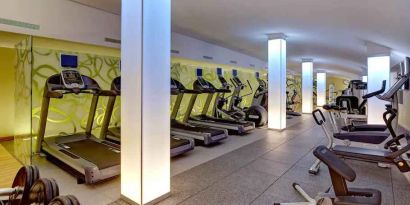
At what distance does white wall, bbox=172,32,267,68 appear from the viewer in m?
6.73

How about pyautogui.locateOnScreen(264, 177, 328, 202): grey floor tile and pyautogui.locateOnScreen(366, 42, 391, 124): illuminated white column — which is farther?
pyautogui.locateOnScreen(366, 42, 391, 124): illuminated white column

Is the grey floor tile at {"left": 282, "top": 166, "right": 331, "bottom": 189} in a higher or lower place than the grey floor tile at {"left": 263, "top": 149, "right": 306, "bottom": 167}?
lower

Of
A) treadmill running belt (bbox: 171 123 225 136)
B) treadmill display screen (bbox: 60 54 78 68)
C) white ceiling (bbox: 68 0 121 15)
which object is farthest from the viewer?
treadmill display screen (bbox: 60 54 78 68)

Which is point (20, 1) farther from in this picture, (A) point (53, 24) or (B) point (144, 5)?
(B) point (144, 5)

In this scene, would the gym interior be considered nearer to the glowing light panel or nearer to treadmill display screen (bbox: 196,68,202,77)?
the glowing light panel

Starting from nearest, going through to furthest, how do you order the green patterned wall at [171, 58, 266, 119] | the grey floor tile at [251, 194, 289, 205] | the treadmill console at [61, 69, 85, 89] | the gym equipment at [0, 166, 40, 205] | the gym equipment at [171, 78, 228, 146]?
1. the gym equipment at [0, 166, 40, 205]
2. the grey floor tile at [251, 194, 289, 205]
3. the treadmill console at [61, 69, 85, 89]
4. the gym equipment at [171, 78, 228, 146]
5. the green patterned wall at [171, 58, 266, 119]

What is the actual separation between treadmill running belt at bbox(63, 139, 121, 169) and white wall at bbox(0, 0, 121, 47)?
1964mm

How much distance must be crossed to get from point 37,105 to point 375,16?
630 cm

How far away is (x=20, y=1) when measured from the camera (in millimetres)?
3877

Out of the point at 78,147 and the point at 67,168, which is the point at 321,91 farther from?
the point at 67,168

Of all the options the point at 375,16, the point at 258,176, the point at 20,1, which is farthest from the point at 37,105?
the point at 375,16

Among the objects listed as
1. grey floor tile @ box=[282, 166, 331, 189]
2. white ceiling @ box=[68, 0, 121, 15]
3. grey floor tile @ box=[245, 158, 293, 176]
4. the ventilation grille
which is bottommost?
grey floor tile @ box=[282, 166, 331, 189]

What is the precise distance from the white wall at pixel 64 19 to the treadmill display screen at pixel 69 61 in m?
0.70

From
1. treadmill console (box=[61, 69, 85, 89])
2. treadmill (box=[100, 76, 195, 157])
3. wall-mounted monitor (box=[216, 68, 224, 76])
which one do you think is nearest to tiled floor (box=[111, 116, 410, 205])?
treadmill (box=[100, 76, 195, 157])
